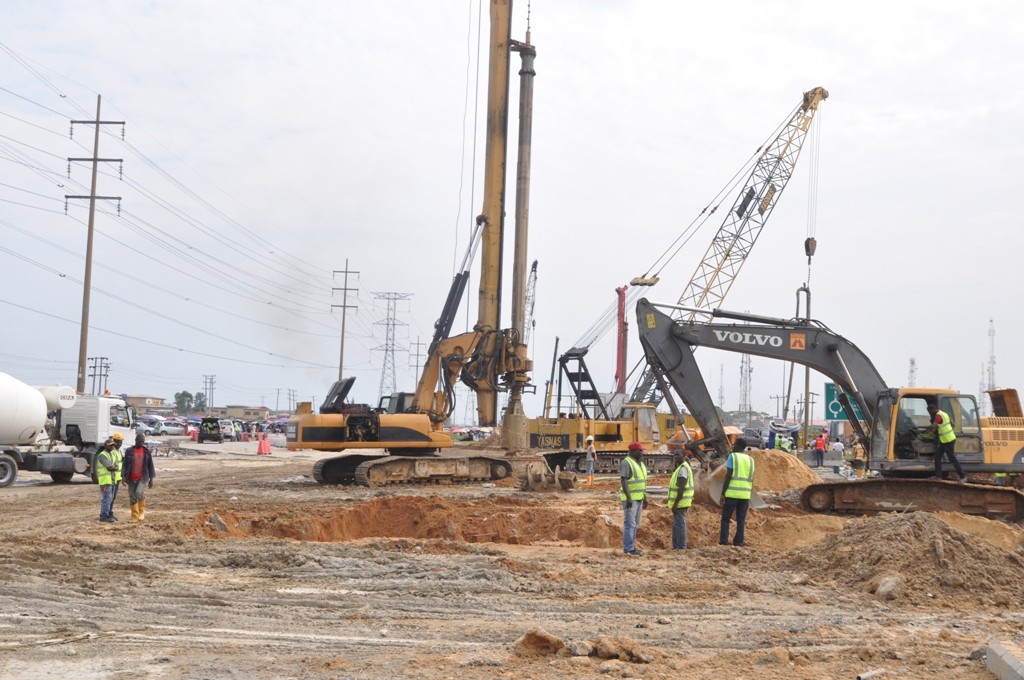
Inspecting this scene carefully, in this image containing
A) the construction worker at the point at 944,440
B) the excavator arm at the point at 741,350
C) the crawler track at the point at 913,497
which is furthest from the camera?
the excavator arm at the point at 741,350

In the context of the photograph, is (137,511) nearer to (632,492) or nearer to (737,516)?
(632,492)

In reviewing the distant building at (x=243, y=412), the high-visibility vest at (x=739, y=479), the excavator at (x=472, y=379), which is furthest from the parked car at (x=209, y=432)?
the distant building at (x=243, y=412)

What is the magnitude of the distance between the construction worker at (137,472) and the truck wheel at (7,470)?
10.2m

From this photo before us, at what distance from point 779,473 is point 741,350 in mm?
2621

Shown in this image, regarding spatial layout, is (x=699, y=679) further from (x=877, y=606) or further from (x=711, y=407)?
(x=711, y=407)

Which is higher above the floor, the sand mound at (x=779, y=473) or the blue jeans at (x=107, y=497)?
the sand mound at (x=779, y=473)

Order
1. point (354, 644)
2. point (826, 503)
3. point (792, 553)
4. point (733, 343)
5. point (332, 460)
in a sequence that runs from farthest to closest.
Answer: point (332, 460)
point (733, 343)
point (826, 503)
point (792, 553)
point (354, 644)

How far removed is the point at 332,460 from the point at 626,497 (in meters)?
13.4

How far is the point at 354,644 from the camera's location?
8680 mm

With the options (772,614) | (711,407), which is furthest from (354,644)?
(711,407)

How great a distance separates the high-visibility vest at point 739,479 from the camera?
1430cm

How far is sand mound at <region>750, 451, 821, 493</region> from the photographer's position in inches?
803

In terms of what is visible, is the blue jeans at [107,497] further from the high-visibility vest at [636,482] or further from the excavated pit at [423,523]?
the high-visibility vest at [636,482]

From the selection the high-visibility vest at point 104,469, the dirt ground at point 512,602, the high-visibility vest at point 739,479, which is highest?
the high-visibility vest at point 739,479
